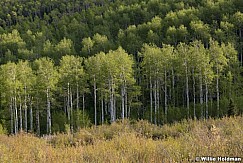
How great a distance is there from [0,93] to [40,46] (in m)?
39.0

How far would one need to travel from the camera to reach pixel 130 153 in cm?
598

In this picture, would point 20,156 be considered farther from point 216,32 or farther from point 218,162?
point 216,32

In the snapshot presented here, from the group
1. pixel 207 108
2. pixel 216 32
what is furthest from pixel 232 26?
pixel 207 108

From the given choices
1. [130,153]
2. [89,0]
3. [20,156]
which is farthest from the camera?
[89,0]

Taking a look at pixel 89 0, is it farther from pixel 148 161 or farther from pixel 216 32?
pixel 148 161

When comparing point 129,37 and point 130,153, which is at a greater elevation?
point 129,37

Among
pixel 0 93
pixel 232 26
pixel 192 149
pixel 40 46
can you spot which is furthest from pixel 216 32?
pixel 192 149

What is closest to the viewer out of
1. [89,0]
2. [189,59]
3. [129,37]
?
[189,59]

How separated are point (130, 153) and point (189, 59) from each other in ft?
124

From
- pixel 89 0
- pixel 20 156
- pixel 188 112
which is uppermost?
pixel 89 0

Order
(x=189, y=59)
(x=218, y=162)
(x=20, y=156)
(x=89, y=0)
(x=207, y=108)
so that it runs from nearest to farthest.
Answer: (x=218, y=162), (x=20, y=156), (x=207, y=108), (x=189, y=59), (x=89, y=0)

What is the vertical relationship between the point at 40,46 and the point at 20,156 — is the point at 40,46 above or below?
above

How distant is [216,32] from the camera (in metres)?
57.8

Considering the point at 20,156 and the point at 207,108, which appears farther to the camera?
the point at 207,108
